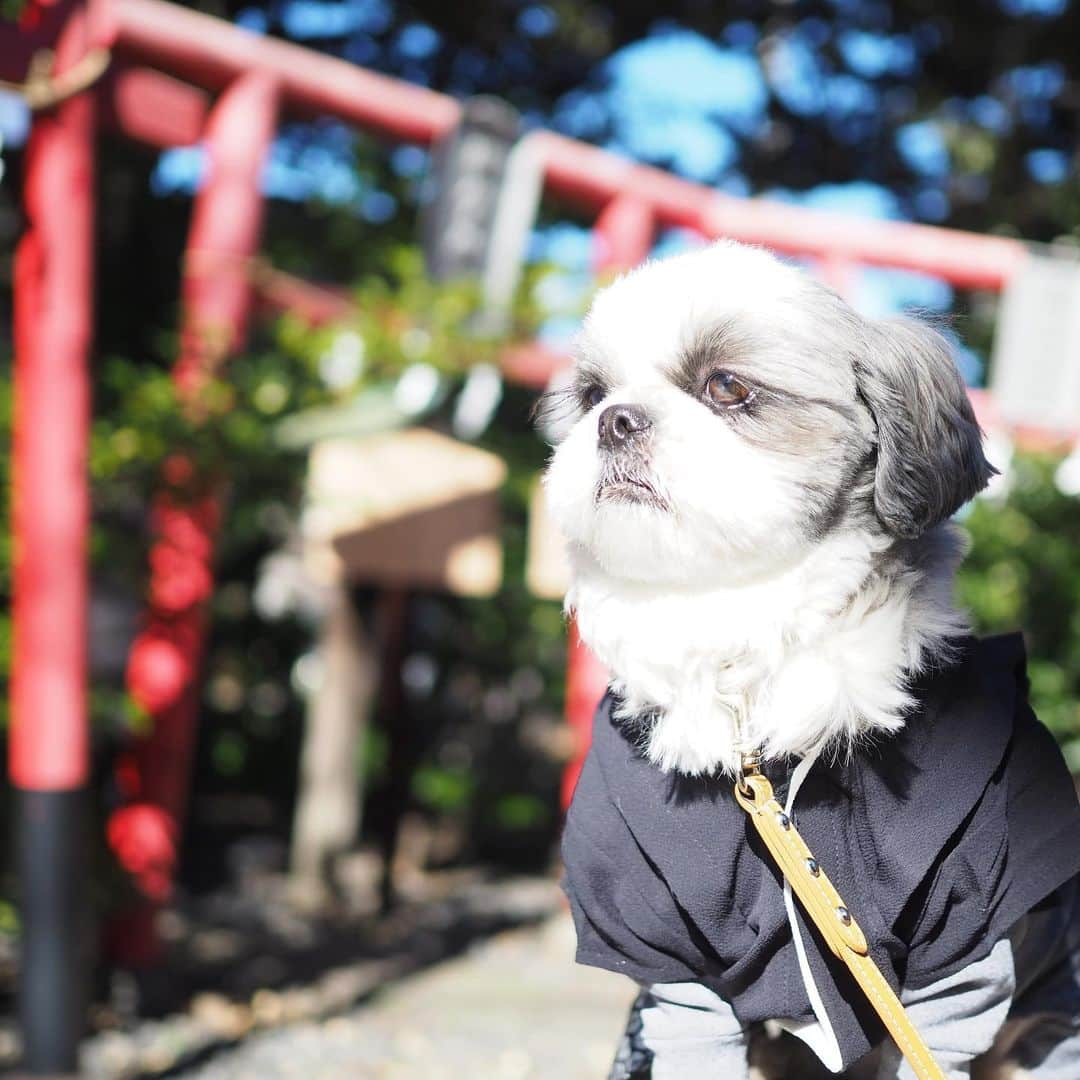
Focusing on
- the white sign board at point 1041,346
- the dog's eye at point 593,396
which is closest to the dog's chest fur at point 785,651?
the dog's eye at point 593,396

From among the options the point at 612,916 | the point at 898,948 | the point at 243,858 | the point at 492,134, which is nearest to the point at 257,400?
the point at 492,134

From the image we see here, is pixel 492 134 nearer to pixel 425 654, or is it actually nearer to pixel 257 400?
pixel 257 400

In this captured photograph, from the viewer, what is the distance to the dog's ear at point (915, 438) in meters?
1.78

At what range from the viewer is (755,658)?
5.85ft

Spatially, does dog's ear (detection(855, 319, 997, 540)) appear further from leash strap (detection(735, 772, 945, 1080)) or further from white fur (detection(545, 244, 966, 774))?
leash strap (detection(735, 772, 945, 1080))

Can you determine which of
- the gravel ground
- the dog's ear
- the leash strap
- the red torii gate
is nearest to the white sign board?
the red torii gate

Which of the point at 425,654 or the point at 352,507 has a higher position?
the point at 352,507

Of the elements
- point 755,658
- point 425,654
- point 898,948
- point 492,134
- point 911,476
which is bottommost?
point 425,654

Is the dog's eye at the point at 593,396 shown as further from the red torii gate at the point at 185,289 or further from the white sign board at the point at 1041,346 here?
the white sign board at the point at 1041,346

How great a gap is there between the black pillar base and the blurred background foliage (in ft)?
1.62

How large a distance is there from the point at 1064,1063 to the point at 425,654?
5.51 metres

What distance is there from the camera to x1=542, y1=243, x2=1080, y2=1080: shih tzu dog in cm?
175

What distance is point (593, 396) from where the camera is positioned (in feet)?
6.80

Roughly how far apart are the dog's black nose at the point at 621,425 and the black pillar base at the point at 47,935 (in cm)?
217
